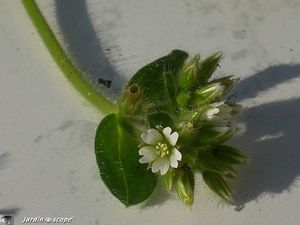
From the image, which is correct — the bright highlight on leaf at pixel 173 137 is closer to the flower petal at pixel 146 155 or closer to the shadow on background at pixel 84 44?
the flower petal at pixel 146 155

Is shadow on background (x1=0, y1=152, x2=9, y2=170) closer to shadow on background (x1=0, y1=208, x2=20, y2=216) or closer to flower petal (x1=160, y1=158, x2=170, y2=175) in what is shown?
shadow on background (x1=0, y1=208, x2=20, y2=216)

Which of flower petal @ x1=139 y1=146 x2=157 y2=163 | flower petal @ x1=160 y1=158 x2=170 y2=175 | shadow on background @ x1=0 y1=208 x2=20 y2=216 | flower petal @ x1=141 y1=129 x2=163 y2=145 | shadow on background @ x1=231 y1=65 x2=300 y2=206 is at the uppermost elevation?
flower petal @ x1=141 y1=129 x2=163 y2=145

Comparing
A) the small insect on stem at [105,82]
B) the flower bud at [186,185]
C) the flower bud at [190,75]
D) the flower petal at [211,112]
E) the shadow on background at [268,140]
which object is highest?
the flower bud at [190,75]

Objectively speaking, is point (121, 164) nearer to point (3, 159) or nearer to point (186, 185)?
point (186, 185)

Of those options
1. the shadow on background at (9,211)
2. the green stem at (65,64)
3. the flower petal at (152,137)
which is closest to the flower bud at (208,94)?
the flower petal at (152,137)

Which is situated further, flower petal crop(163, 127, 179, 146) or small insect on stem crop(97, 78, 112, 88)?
small insect on stem crop(97, 78, 112, 88)

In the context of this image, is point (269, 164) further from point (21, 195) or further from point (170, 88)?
point (21, 195)

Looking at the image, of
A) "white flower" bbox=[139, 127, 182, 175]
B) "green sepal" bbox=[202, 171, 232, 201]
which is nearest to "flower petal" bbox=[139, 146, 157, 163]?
"white flower" bbox=[139, 127, 182, 175]

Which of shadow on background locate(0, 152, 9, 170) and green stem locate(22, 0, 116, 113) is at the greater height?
green stem locate(22, 0, 116, 113)
